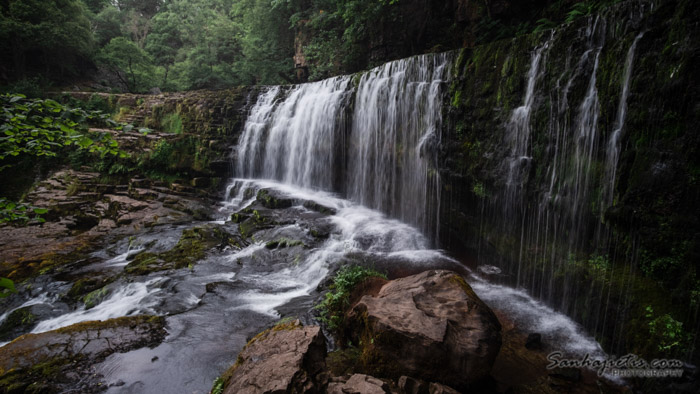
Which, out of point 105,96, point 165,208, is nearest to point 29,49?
point 105,96

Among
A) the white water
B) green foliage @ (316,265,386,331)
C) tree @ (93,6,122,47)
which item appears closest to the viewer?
green foliage @ (316,265,386,331)

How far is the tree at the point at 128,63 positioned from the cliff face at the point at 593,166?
25525 millimetres

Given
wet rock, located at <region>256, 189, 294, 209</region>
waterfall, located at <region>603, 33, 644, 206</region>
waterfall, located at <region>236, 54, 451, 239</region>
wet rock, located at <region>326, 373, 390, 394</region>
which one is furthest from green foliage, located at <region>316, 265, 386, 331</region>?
wet rock, located at <region>256, 189, 294, 209</region>

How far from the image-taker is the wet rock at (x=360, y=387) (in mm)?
2785

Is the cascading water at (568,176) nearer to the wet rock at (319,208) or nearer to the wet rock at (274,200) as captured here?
the wet rock at (319,208)

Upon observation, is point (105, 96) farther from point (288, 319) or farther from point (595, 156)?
point (595, 156)

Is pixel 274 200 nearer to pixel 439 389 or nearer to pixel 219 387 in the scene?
pixel 219 387

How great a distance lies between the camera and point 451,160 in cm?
822

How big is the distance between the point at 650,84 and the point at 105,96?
2534 centimetres

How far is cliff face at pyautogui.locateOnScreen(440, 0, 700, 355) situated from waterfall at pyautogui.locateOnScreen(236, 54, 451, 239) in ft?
3.12

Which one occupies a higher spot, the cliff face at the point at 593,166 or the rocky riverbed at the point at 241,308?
→ the cliff face at the point at 593,166

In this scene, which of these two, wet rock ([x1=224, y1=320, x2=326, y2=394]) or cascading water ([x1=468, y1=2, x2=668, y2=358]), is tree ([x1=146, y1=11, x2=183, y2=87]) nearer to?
cascading water ([x1=468, y1=2, x2=668, y2=358])

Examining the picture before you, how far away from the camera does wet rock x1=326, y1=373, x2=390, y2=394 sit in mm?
2785

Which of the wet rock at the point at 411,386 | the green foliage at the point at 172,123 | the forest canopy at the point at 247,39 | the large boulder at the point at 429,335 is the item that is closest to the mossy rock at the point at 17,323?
the large boulder at the point at 429,335
